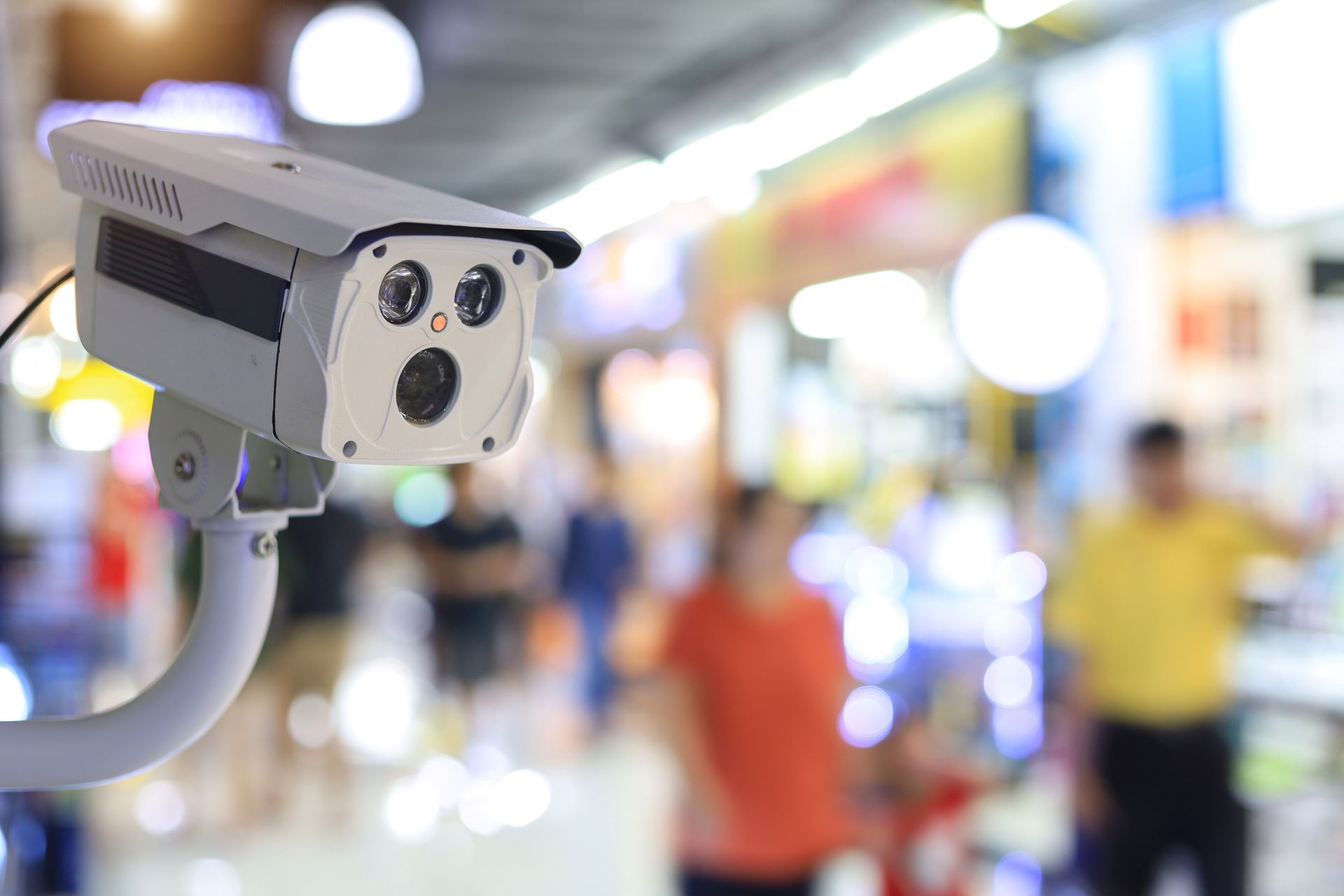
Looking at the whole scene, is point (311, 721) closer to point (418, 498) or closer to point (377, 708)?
point (377, 708)

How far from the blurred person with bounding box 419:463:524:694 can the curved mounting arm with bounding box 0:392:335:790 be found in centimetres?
506

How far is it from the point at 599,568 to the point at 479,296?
20.5 feet

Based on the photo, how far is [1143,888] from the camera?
11.3ft

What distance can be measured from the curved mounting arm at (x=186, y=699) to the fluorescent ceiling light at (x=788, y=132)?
255cm

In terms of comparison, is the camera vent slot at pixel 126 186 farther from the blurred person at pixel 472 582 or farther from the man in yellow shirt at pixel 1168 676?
the blurred person at pixel 472 582

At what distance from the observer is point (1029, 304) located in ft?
14.7

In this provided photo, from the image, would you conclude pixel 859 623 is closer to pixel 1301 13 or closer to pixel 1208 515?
pixel 1208 515

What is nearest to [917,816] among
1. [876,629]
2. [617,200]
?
[876,629]

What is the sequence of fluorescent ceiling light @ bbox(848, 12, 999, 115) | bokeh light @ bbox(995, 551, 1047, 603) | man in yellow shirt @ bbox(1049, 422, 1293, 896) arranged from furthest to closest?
bokeh light @ bbox(995, 551, 1047, 603) < fluorescent ceiling light @ bbox(848, 12, 999, 115) < man in yellow shirt @ bbox(1049, 422, 1293, 896)

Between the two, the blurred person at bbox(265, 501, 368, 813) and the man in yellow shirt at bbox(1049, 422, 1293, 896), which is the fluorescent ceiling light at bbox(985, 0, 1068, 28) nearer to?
the man in yellow shirt at bbox(1049, 422, 1293, 896)

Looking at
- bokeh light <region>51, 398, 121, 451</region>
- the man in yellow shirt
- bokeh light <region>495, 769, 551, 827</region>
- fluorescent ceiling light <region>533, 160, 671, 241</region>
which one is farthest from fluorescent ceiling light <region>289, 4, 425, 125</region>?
bokeh light <region>51, 398, 121, 451</region>

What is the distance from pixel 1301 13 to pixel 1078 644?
6.97 feet

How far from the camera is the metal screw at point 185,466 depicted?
0.79m

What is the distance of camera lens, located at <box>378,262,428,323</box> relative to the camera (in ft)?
2.19
